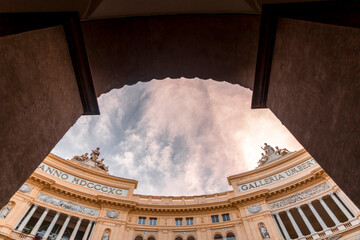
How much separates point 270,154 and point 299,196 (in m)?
7.59

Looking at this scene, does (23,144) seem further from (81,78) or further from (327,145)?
(327,145)

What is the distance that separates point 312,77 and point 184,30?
429cm

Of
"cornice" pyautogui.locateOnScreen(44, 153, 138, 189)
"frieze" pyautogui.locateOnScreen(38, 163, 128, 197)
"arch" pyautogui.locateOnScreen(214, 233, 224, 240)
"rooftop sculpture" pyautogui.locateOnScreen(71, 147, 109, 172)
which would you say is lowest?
"arch" pyautogui.locateOnScreen(214, 233, 224, 240)

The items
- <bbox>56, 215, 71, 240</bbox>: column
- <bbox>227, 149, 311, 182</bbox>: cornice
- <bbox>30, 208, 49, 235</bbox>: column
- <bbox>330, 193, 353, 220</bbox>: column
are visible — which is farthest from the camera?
<bbox>227, 149, 311, 182</bbox>: cornice

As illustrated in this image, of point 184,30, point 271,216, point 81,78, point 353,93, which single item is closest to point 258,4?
point 184,30

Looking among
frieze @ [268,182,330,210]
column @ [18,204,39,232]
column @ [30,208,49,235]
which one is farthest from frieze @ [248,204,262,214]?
column @ [18,204,39,232]

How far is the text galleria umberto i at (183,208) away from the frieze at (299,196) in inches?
3.6

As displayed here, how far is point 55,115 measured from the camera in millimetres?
5824

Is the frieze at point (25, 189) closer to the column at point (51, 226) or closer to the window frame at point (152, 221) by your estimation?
the column at point (51, 226)

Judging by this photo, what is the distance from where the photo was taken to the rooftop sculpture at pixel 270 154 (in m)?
30.0

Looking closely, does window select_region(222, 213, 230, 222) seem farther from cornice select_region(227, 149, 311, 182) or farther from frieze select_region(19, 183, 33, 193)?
frieze select_region(19, 183, 33, 193)

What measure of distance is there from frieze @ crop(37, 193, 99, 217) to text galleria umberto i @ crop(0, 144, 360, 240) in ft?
0.31

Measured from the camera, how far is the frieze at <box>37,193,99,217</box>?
2341cm

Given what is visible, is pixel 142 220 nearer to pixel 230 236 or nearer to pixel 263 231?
pixel 230 236
